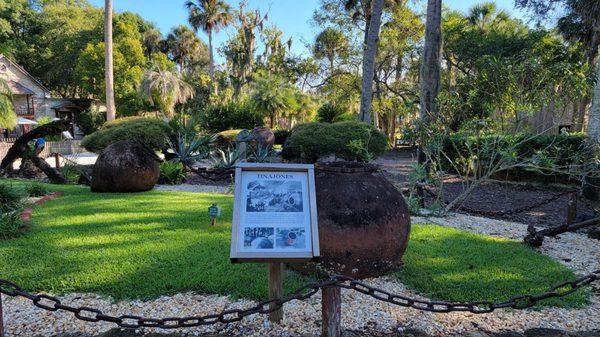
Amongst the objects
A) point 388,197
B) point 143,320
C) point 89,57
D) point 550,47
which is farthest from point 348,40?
point 143,320

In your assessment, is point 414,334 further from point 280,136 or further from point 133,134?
point 280,136

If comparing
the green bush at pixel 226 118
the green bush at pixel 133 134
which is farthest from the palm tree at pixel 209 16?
the green bush at pixel 133 134

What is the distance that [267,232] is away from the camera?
9.46 ft

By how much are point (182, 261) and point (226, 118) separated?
2359 cm

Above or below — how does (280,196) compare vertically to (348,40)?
below

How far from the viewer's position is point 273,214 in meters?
2.97

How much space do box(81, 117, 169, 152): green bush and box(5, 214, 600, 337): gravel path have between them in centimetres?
1288

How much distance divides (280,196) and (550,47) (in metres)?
26.2

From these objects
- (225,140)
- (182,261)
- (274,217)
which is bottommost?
(182,261)

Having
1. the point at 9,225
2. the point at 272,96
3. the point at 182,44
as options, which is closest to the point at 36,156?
the point at 9,225

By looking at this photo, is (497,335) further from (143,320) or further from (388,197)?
(143,320)

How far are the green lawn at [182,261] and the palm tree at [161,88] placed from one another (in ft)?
92.6

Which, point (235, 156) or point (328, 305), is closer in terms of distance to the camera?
point (328, 305)

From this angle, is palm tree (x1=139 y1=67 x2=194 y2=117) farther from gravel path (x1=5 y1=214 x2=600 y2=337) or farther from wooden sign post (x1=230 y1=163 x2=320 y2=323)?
wooden sign post (x1=230 y1=163 x2=320 y2=323)
